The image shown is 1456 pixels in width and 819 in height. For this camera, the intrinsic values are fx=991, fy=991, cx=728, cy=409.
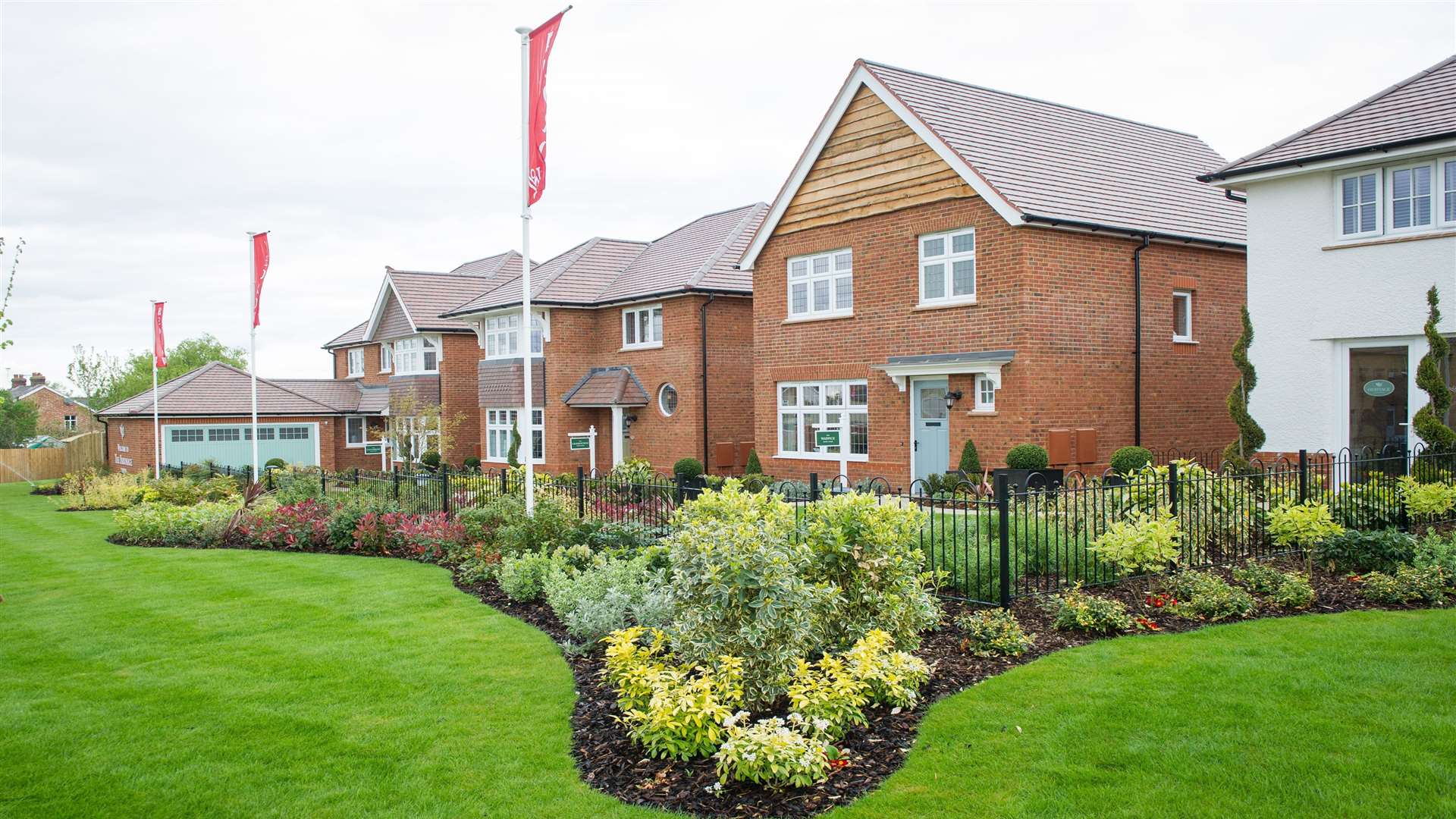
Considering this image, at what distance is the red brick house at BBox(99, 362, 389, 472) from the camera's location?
3625cm

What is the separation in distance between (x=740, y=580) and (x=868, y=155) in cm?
1555

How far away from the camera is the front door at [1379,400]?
51.0ft

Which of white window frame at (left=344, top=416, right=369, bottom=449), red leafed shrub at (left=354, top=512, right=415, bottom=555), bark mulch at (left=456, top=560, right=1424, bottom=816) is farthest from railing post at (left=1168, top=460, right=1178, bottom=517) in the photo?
white window frame at (left=344, top=416, right=369, bottom=449)

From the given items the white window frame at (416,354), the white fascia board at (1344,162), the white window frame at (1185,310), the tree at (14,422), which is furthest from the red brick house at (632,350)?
the tree at (14,422)

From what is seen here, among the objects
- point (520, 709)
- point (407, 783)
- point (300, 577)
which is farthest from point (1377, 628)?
point (300, 577)

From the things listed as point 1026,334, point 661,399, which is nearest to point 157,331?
point 661,399

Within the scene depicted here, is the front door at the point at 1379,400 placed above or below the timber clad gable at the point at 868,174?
below

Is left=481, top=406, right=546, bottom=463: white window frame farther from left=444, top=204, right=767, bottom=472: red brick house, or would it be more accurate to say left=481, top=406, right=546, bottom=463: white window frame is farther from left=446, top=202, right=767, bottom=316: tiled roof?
left=446, top=202, right=767, bottom=316: tiled roof

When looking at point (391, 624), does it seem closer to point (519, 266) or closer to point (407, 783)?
point (407, 783)

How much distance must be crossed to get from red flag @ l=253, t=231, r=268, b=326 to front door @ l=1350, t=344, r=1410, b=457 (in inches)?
932

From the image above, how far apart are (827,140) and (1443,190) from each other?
1115 cm

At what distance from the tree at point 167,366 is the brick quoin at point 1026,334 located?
148ft

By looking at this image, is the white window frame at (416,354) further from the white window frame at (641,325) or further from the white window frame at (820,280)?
the white window frame at (820,280)

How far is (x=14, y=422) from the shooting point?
5809 cm
